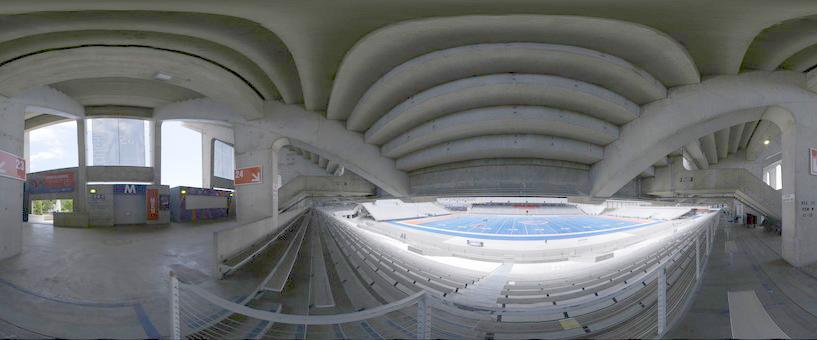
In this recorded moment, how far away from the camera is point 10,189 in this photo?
866 cm

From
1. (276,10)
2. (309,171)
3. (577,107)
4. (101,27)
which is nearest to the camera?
(276,10)

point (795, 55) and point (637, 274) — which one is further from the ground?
point (795, 55)

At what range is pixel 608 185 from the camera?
7.58 meters

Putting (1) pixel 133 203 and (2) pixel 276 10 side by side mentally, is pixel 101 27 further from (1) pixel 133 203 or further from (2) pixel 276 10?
(1) pixel 133 203

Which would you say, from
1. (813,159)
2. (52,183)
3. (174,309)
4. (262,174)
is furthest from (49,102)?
(813,159)

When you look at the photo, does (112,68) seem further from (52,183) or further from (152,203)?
(52,183)

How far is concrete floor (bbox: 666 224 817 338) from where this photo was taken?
3.88m

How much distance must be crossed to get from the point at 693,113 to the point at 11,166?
16.8 m

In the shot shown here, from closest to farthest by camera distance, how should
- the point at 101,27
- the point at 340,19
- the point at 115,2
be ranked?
the point at 115,2 → the point at 340,19 → the point at 101,27

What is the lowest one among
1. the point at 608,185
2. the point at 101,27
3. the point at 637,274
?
the point at 637,274

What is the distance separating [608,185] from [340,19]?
6859mm

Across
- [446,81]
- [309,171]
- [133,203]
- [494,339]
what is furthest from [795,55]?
[309,171]

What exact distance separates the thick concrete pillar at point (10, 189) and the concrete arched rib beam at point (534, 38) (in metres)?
9.43

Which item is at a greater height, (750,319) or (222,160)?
(222,160)
